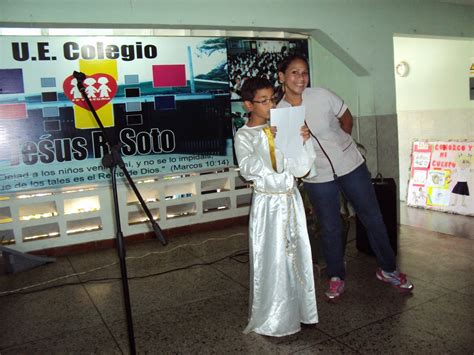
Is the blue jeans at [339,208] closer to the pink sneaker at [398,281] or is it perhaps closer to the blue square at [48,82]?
the pink sneaker at [398,281]

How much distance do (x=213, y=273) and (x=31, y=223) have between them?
214 centimetres

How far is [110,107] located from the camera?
4.92 m

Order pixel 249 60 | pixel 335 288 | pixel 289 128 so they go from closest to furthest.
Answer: pixel 289 128 → pixel 335 288 → pixel 249 60

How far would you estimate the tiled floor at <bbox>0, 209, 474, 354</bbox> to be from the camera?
275 cm

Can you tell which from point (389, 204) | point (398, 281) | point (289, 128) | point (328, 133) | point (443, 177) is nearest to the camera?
point (289, 128)

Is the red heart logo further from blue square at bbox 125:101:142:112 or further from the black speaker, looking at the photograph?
the black speaker

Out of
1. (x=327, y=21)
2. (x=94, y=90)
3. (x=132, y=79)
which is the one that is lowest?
(x=94, y=90)

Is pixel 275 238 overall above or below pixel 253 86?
below

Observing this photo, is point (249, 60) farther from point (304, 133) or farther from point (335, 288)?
point (335, 288)

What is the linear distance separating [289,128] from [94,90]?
294 centimetres

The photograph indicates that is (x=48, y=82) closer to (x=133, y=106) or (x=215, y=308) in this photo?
(x=133, y=106)

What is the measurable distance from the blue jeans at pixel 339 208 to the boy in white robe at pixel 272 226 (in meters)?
0.45

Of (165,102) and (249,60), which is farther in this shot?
(249,60)

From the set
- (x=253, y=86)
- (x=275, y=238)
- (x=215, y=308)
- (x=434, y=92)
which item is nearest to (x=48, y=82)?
(x=253, y=86)
